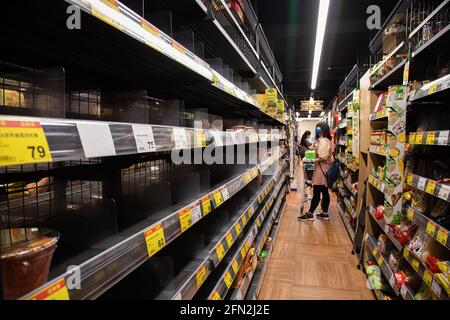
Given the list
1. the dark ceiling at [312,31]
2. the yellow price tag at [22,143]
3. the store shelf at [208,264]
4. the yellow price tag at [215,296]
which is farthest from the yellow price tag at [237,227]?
the dark ceiling at [312,31]

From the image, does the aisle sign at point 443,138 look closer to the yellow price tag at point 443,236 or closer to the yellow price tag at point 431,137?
the yellow price tag at point 431,137

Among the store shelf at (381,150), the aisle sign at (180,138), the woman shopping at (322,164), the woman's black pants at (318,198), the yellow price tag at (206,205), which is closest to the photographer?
the aisle sign at (180,138)

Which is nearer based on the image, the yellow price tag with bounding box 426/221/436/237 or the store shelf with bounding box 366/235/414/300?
the yellow price tag with bounding box 426/221/436/237

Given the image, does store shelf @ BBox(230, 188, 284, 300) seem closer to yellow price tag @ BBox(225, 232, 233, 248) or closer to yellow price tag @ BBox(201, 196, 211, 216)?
yellow price tag @ BBox(225, 232, 233, 248)

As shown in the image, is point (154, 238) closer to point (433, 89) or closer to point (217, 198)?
point (217, 198)

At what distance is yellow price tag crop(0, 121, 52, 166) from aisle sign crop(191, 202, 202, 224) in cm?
77

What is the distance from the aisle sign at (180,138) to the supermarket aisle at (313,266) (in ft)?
6.41

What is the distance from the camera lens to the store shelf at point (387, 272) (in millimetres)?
1681

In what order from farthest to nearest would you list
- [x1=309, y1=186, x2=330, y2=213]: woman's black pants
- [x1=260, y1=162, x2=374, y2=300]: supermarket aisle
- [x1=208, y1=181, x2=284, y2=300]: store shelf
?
[x1=309, y1=186, x2=330, y2=213]: woman's black pants, [x1=260, y1=162, x2=374, y2=300]: supermarket aisle, [x1=208, y1=181, x2=284, y2=300]: store shelf

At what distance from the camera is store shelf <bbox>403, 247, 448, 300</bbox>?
4.22ft

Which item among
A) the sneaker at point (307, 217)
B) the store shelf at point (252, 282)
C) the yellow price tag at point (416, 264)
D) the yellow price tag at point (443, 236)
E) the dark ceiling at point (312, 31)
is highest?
the dark ceiling at point (312, 31)

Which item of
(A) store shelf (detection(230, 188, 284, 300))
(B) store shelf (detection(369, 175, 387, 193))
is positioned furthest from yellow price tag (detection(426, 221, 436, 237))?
(A) store shelf (detection(230, 188, 284, 300))

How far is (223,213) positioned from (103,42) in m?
1.32

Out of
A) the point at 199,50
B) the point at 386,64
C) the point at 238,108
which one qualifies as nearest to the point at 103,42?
the point at 199,50
